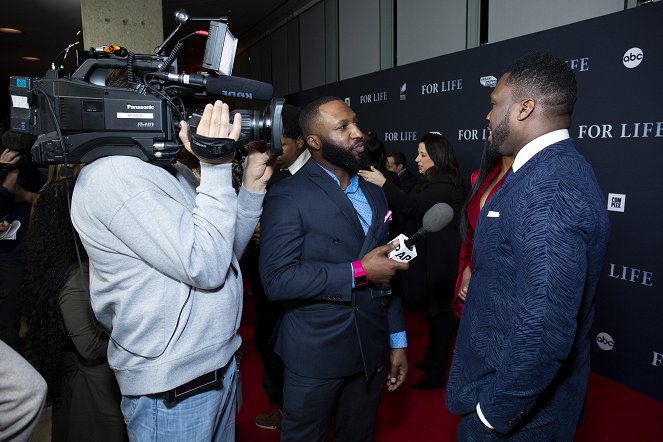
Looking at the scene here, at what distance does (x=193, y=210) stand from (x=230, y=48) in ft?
1.42

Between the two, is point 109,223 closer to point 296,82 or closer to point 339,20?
point 339,20

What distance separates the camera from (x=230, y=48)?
113 cm

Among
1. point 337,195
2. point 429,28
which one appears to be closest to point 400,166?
point 429,28

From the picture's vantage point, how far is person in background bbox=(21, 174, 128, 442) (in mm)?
1347

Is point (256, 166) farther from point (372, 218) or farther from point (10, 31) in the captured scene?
point (10, 31)

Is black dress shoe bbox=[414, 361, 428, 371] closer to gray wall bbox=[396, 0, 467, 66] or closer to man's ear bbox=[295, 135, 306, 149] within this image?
man's ear bbox=[295, 135, 306, 149]

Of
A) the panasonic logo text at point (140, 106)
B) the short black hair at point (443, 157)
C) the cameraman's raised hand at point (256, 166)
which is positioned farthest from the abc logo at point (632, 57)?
the panasonic logo text at point (140, 106)

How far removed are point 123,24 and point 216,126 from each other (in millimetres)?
3043

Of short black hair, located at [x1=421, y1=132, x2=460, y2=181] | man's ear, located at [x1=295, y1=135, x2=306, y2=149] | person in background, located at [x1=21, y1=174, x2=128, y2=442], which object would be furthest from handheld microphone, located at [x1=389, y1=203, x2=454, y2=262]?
short black hair, located at [x1=421, y1=132, x2=460, y2=181]

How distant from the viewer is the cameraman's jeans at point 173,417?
3.43 ft

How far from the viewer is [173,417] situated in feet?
3.47

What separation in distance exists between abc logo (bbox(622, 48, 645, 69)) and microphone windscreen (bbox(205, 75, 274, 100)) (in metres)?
2.49

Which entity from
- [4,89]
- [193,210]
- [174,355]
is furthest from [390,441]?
[4,89]

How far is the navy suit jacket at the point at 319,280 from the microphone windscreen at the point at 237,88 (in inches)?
18.5
